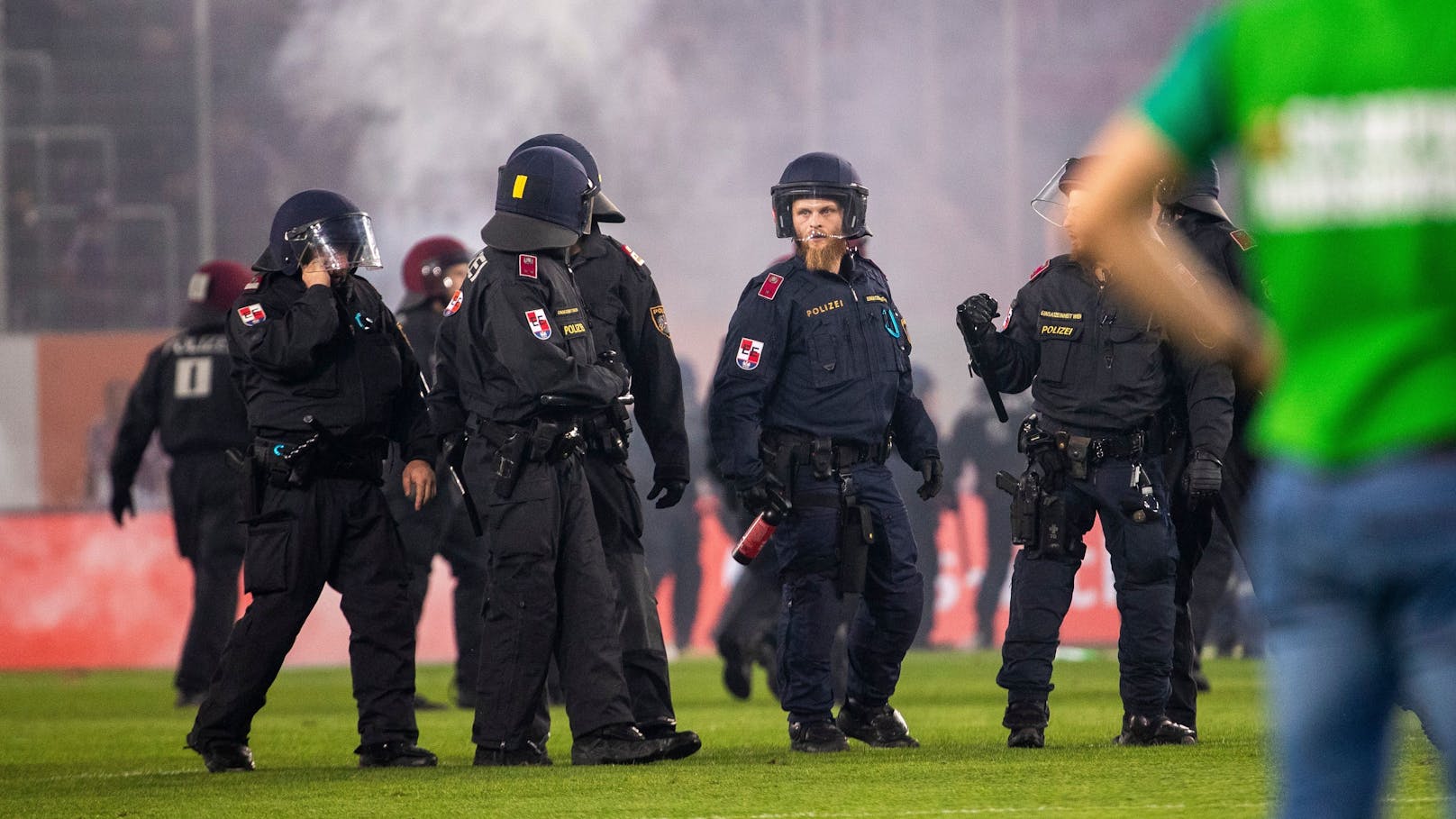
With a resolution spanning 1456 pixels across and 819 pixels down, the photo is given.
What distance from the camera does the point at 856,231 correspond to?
243 inches

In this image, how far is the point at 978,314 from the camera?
5.91 metres

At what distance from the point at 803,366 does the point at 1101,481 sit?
93 centimetres

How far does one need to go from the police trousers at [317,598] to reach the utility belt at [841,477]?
3.74ft

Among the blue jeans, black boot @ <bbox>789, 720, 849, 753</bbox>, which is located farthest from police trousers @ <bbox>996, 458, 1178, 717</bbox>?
the blue jeans

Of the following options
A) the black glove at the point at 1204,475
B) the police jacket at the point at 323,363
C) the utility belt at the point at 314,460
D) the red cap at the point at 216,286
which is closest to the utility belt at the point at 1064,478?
the black glove at the point at 1204,475

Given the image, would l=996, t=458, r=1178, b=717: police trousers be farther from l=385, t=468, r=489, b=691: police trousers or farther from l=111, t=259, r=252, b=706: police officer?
l=111, t=259, r=252, b=706: police officer

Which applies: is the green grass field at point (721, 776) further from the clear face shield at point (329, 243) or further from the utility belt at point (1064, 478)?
the clear face shield at point (329, 243)

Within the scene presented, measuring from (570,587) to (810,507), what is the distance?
32.2 inches

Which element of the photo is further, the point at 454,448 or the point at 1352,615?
the point at 454,448

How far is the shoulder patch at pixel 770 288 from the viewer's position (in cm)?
604

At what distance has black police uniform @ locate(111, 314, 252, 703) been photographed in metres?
8.63

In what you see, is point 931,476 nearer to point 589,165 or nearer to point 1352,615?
point 589,165

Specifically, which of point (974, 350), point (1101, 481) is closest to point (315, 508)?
point (974, 350)

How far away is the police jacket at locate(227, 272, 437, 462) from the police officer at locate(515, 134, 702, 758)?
55 centimetres
